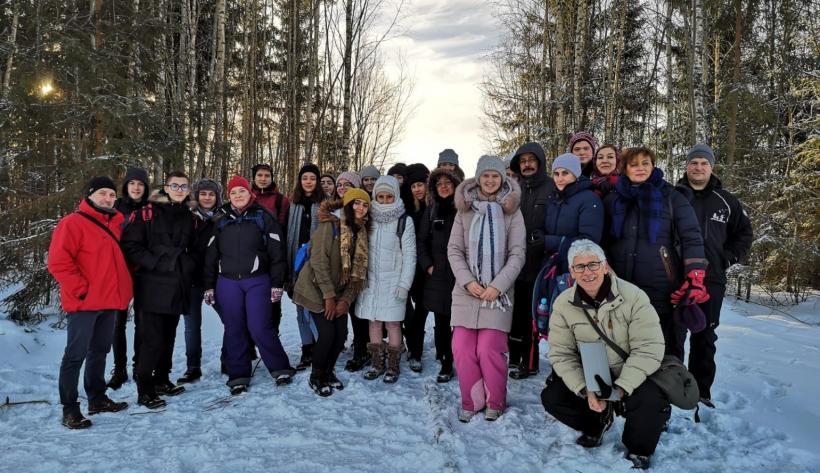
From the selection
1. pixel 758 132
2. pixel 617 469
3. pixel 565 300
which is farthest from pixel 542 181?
pixel 758 132

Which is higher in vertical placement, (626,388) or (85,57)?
(85,57)

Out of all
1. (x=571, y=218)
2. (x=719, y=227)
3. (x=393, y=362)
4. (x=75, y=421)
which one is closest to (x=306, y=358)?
(x=393, y=362)

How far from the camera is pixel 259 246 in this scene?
4.55 metres

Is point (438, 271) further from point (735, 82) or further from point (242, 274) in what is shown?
point (735, 82)

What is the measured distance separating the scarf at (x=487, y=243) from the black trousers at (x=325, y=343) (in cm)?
160

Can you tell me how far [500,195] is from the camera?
3.99m

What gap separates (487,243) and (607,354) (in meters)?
1.33

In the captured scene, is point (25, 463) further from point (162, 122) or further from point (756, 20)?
point (756, 20)

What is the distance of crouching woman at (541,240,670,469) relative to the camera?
2.95 meters

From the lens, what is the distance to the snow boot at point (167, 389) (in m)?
4.38

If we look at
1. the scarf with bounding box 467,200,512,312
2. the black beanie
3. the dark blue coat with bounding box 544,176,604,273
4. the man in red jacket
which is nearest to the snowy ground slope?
the man in red jacket

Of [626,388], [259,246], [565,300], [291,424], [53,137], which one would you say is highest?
[53,137]

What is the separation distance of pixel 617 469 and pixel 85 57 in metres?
7.86

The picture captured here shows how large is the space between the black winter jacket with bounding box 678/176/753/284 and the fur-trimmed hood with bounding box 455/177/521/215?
1.59 m
